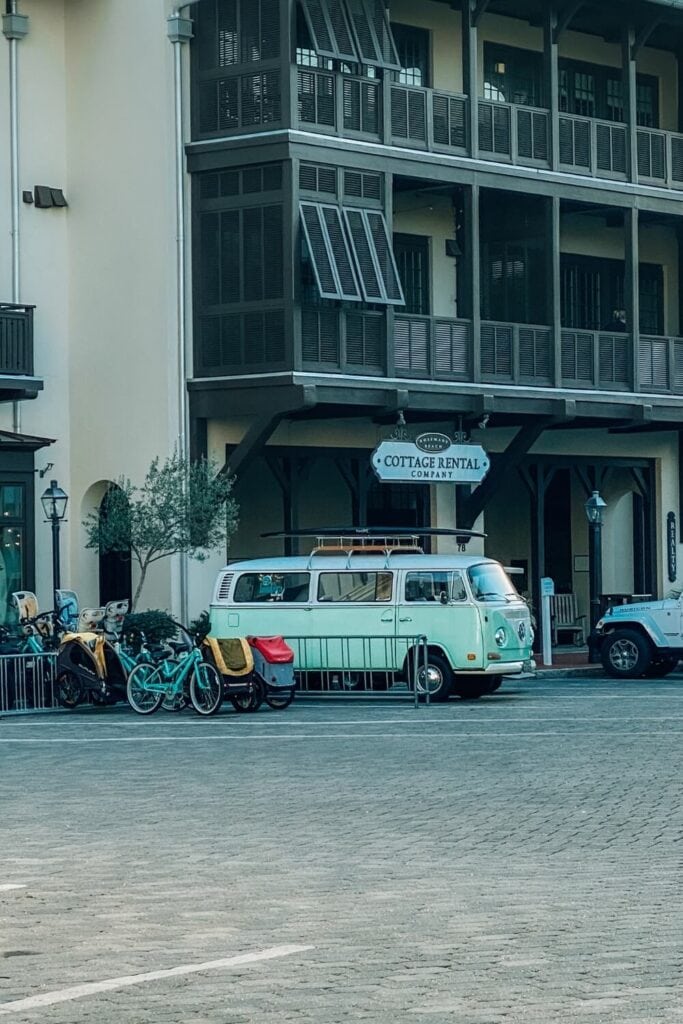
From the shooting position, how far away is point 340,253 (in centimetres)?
3108

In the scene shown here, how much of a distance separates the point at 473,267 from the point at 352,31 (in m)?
4.46

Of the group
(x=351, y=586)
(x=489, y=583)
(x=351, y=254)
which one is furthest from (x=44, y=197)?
(x=489, y=583)

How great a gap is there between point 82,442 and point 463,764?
1576 centimetres

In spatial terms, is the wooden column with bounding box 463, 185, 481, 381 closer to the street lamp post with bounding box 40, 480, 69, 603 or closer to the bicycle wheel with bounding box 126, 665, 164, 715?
the street lamp post with bounding box 40, 480, 69, 603

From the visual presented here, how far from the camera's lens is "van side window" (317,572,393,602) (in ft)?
87.4

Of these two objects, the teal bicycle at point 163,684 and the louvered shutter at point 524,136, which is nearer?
the teal bicycle at point 163,684

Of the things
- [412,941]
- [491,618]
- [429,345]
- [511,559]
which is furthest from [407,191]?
[412,941]

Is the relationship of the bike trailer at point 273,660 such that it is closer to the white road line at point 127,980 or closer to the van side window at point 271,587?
the van side window at point 271,587

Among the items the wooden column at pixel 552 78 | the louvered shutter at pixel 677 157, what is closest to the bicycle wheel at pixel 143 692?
the wooden column at pixel 552 78

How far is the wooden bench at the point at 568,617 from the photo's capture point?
38.2m

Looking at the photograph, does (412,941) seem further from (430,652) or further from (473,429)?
(473,429)

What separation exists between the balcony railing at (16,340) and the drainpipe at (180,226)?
7.61 ft

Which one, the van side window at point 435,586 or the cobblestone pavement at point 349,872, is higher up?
the van side window at point 435,586

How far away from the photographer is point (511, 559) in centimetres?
3941
